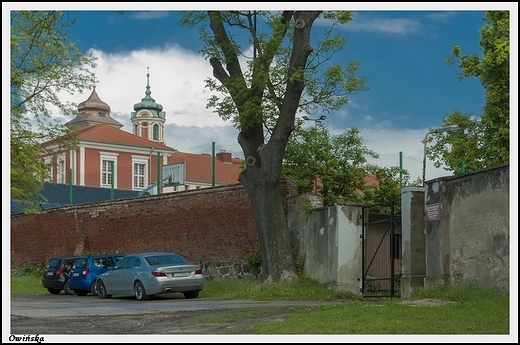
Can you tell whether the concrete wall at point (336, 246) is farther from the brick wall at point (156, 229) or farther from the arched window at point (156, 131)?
the arched window at point (156, 131)

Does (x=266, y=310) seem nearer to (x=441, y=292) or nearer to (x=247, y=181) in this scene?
(x=441, y=292)

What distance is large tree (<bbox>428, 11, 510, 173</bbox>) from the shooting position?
37.8 m

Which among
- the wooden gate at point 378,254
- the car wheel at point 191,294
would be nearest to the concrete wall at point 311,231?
the wooden gate at point 378,254

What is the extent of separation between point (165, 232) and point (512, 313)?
72.9 ft

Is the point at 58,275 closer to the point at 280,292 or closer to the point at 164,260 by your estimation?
the point at 164,260

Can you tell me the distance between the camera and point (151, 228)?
36312mm

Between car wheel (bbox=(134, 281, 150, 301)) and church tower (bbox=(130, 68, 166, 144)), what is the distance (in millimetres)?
100833

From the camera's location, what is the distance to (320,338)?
46.4 feet

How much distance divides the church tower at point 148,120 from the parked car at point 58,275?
92.6m

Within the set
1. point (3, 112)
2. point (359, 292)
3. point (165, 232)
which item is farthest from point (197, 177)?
point (3, 112)

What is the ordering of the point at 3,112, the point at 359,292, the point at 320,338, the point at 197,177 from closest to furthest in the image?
the point at 320,338 < the point at 3,112 < the point at 359,292 < the point at 197,177

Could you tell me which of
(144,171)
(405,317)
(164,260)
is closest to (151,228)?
(164,260)

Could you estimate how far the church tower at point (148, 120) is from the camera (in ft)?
422

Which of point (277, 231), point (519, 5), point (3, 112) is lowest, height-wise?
point (277, 231)
